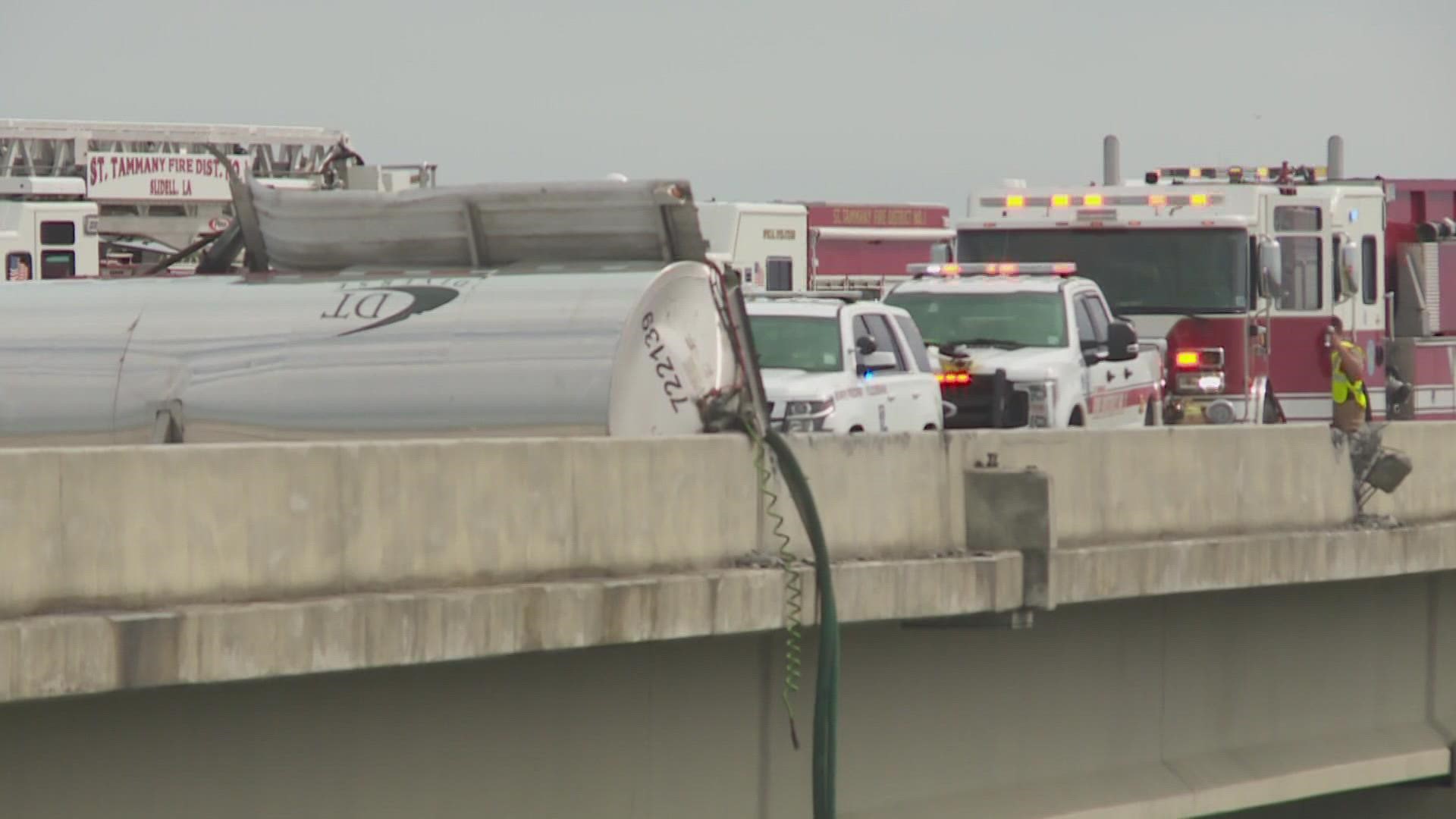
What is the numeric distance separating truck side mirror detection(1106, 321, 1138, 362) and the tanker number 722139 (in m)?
11.5

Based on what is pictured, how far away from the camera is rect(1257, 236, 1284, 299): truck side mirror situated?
2527 cm

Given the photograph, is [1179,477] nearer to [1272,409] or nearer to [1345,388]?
[1345,388]

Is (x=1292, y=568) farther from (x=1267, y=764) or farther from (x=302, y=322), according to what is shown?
(x=302, y=322)

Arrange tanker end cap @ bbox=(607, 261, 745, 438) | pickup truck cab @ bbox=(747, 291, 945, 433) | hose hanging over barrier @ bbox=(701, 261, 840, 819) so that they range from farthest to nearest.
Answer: pickup truck cab @ bbox=(747, 291, 945, 433) < tanker end cap @ bbox=(607, 261, 745, 438) < hose hanging over barrier @ bbox=(701, 261, 840, 819)

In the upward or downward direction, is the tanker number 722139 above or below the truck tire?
above

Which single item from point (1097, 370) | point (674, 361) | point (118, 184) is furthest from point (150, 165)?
point (674, 361)

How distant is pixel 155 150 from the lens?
1547 inches

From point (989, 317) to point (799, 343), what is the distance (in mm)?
3844

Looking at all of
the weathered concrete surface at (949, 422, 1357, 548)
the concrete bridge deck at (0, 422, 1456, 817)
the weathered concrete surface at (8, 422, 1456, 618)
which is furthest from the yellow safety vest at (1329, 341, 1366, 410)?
the weathered concrete surface at (8, 422, 1456, 618)

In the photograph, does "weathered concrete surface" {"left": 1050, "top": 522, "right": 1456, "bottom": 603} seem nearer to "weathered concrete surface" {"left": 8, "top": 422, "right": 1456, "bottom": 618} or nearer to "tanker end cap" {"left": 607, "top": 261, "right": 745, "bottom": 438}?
"weathered concrete surface" {"left": 8, "top": 422, "right": 1456, "bottom": 618}

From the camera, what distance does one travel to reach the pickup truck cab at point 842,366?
61.8ft

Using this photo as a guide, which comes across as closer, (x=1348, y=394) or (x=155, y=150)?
(x=1348, y=394)

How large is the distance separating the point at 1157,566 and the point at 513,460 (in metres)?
3.66

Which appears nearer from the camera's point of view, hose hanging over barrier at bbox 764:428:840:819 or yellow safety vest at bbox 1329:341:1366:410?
hose hanging over barrier at bbox 764:428:840:819
